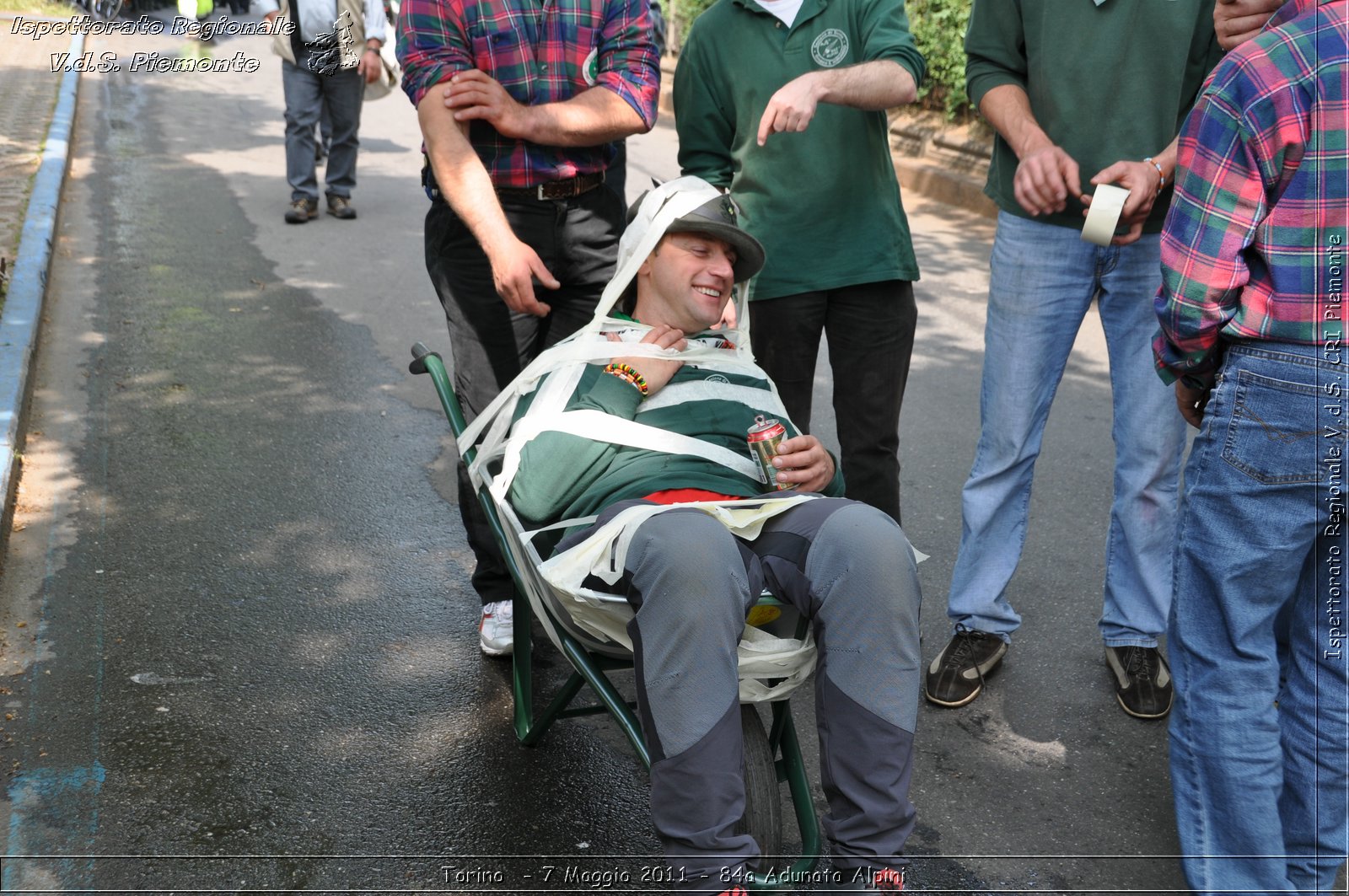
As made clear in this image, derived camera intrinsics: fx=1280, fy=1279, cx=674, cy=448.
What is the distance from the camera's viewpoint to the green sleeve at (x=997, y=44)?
3.43m

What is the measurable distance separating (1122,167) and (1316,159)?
0.84 meters

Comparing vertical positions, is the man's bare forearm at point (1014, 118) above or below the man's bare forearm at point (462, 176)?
above

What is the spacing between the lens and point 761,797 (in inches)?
98.0

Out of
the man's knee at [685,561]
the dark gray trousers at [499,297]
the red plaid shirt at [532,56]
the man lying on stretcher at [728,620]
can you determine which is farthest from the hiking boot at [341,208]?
the man's knee at [685,561]

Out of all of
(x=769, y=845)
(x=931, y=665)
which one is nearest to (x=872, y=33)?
(x=931, y=665)

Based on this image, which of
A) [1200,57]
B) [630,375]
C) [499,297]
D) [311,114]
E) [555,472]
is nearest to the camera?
[555,472]

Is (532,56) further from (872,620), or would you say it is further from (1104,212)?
(872,620)

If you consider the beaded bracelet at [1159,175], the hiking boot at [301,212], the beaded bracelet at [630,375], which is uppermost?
the beaded bracelet at [1159,175]

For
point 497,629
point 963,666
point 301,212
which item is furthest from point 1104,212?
point 301,212

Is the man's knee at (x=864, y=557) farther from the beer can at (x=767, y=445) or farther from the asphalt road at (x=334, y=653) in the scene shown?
the asphalt road at (x=334, y=653)

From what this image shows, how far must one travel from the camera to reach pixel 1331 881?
2.66m

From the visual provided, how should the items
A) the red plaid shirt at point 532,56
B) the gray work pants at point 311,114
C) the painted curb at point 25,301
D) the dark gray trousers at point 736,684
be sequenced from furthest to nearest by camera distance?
the gray work pants at point 311,114 < the painted curb at point 25,301 < the red plaid shirt at point 532,56 < the dark gray trousers at point 736,684

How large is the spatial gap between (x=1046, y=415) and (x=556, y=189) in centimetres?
150

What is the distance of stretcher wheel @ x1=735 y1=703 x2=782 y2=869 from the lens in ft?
8.14
